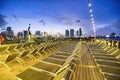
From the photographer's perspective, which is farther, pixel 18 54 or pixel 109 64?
pixel 18 54

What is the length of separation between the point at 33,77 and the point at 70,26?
235ft

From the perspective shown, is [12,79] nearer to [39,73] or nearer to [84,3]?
[39,73]

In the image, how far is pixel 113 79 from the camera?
11.2 ft

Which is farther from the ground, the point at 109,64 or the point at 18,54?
the point at 18,54

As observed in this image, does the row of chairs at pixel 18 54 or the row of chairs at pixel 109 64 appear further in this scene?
the row of chairs at pixel 18 54

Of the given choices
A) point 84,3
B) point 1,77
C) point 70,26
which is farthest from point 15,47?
point 70,26

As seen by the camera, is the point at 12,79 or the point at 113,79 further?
the point at 12,79

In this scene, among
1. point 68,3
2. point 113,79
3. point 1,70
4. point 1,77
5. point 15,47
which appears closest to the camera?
point 113,79

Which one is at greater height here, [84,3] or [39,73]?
[84,3]

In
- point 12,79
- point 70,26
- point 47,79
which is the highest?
point 70,26

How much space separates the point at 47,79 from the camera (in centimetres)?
344

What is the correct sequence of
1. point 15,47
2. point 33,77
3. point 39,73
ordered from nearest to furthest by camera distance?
point 33,77
point 39,73
point 15,47

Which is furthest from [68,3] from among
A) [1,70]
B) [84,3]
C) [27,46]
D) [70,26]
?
[1,70]

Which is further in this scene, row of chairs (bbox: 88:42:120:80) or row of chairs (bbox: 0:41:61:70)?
row of chairs (bbox: 0:41:61:70)
